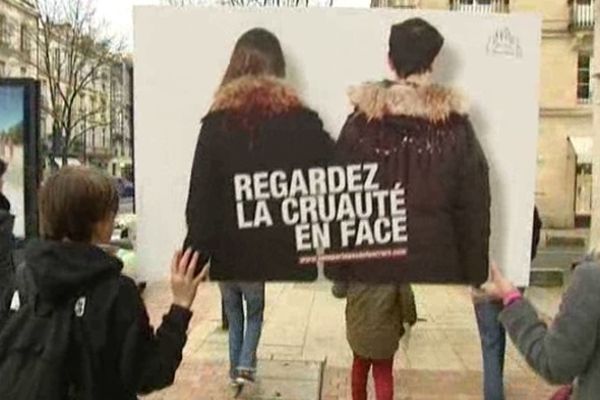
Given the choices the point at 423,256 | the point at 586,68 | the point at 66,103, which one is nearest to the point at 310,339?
the point at 423,256

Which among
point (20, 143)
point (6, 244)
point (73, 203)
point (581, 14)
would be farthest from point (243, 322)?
point (581, 14)

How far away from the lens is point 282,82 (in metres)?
2.94

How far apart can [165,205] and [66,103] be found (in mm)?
37295

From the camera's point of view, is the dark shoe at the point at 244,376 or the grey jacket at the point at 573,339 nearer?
the grey jacket at the point at 573,339

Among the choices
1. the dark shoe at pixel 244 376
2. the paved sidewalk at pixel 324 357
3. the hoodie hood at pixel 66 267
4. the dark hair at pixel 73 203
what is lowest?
the paved sidewalk at pixel 324 357

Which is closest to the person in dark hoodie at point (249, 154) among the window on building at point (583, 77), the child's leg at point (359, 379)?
the child's leg at point (359, 379)

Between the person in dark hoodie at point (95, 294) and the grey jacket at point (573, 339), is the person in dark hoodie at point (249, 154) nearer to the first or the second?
the person in dark hoodie at point (95, 294)

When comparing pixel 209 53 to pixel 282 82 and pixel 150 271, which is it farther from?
pixel 150 271

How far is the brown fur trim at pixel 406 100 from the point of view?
293 centimetres

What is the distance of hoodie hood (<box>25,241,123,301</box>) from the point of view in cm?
242

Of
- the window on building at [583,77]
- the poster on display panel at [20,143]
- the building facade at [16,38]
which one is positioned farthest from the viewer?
the building facade at [16,38]

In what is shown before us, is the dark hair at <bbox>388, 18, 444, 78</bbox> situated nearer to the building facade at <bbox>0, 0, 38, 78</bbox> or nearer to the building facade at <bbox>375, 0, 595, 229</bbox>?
the building facade at <bbox>375, 0, 595, 229</bbox>

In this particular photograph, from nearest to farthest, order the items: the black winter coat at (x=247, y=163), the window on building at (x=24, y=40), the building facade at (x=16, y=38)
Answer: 1. the black winter coat at (x=247, y=163)
2. the window on building at (x=24, y=40)
3. the building facade at (x=16, y=38)

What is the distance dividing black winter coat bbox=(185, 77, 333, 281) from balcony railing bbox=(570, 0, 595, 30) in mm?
33102
